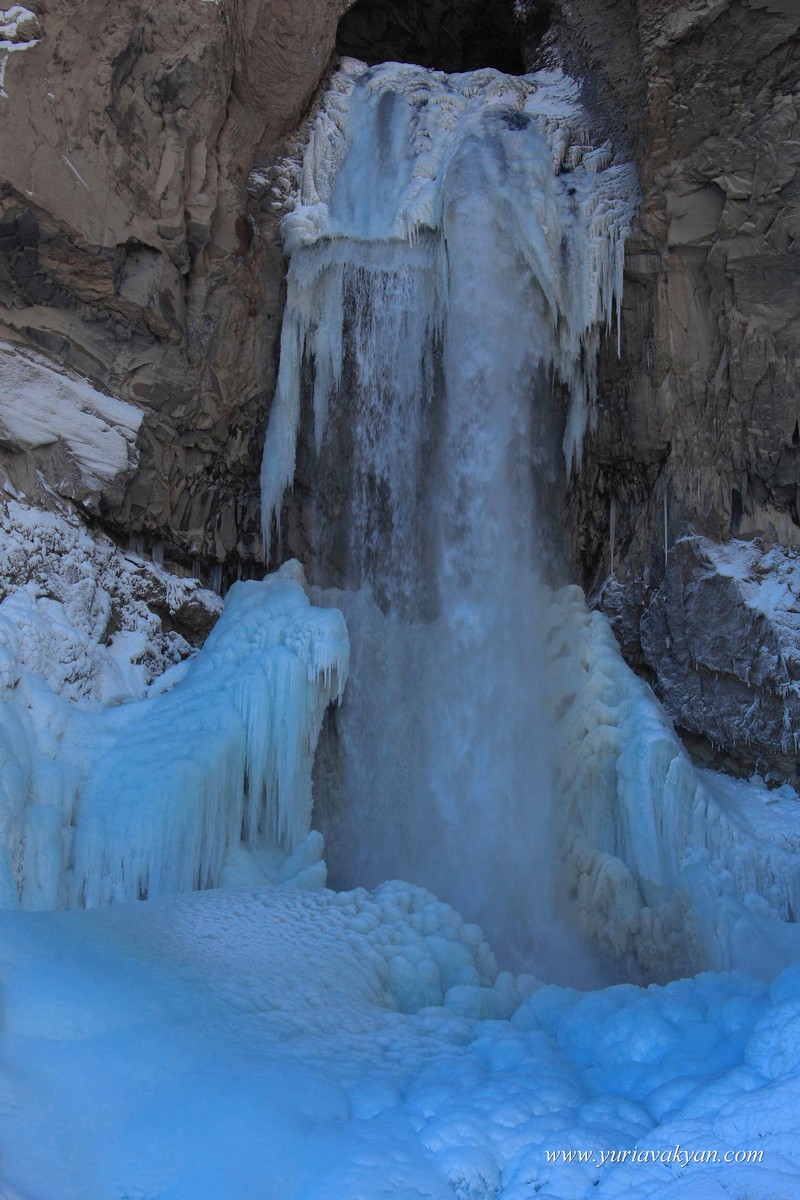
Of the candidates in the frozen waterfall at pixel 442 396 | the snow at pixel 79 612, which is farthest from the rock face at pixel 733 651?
the snow at pixel 79 612

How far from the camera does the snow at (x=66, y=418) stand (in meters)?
9.86

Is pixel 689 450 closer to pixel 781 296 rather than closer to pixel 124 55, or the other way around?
pixel 781 296

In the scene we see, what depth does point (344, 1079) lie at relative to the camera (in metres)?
5.07

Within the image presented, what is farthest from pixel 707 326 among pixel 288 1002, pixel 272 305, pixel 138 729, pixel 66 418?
pixel 288 1002

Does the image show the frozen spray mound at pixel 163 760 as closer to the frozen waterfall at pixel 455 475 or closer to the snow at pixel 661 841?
the frozen waterfall at pixel 455 475

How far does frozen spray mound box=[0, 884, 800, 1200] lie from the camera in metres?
4.28

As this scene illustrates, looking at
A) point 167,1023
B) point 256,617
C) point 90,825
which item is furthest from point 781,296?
point 167,1023

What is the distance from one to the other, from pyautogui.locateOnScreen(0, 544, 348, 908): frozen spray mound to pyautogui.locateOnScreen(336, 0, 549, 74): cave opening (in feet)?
36.2

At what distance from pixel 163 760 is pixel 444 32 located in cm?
1401

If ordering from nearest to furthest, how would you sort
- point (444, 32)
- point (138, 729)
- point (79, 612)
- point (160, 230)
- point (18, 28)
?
point (138, 729) < point (79, 612) < point (18, 28) < point (160, 230) < point (444, 32)

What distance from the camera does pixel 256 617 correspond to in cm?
1023

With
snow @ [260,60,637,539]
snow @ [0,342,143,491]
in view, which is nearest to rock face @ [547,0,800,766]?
snow @ [260,60,637,539]

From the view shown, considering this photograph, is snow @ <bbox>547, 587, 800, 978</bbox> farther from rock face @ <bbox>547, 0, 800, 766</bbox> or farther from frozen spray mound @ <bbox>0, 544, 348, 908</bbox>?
frozen spray mound @ <bbox>0, 544, 348, 908</bbox>

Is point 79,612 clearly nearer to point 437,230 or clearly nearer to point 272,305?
point 272,305
